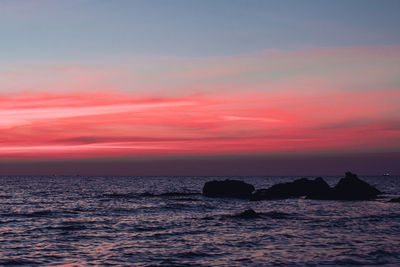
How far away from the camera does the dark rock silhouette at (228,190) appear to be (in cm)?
8788

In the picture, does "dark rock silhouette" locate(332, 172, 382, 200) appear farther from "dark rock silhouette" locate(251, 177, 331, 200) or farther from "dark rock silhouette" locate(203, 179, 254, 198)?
"dark rock silhouette" locate(203, 179, 254, 198)

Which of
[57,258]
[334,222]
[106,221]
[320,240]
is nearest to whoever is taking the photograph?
[57,258]

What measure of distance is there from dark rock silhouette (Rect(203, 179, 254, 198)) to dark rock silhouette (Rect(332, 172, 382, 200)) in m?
19.5

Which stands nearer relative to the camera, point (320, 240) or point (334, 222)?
point (320, 240)

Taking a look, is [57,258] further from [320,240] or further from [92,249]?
[320,240]

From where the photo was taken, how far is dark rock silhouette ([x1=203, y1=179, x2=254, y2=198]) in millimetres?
87875

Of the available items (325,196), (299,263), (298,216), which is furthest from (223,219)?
(325,196)

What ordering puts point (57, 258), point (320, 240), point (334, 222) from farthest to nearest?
1. point (334, 222)
2. point (320, 240)
3. point (57, 258)

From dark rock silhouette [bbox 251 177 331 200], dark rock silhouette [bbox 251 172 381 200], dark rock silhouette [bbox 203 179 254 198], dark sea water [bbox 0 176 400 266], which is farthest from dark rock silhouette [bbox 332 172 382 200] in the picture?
dark sea water [bbox 0 176 400 266]

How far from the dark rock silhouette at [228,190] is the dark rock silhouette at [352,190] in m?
19.5

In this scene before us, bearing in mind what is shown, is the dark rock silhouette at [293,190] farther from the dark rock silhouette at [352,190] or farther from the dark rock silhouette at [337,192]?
the dark rock silhouette at [352,190]

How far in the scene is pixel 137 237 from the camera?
32625mm

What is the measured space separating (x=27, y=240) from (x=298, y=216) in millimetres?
29183

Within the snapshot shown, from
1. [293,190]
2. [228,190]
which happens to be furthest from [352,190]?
[228,190]
